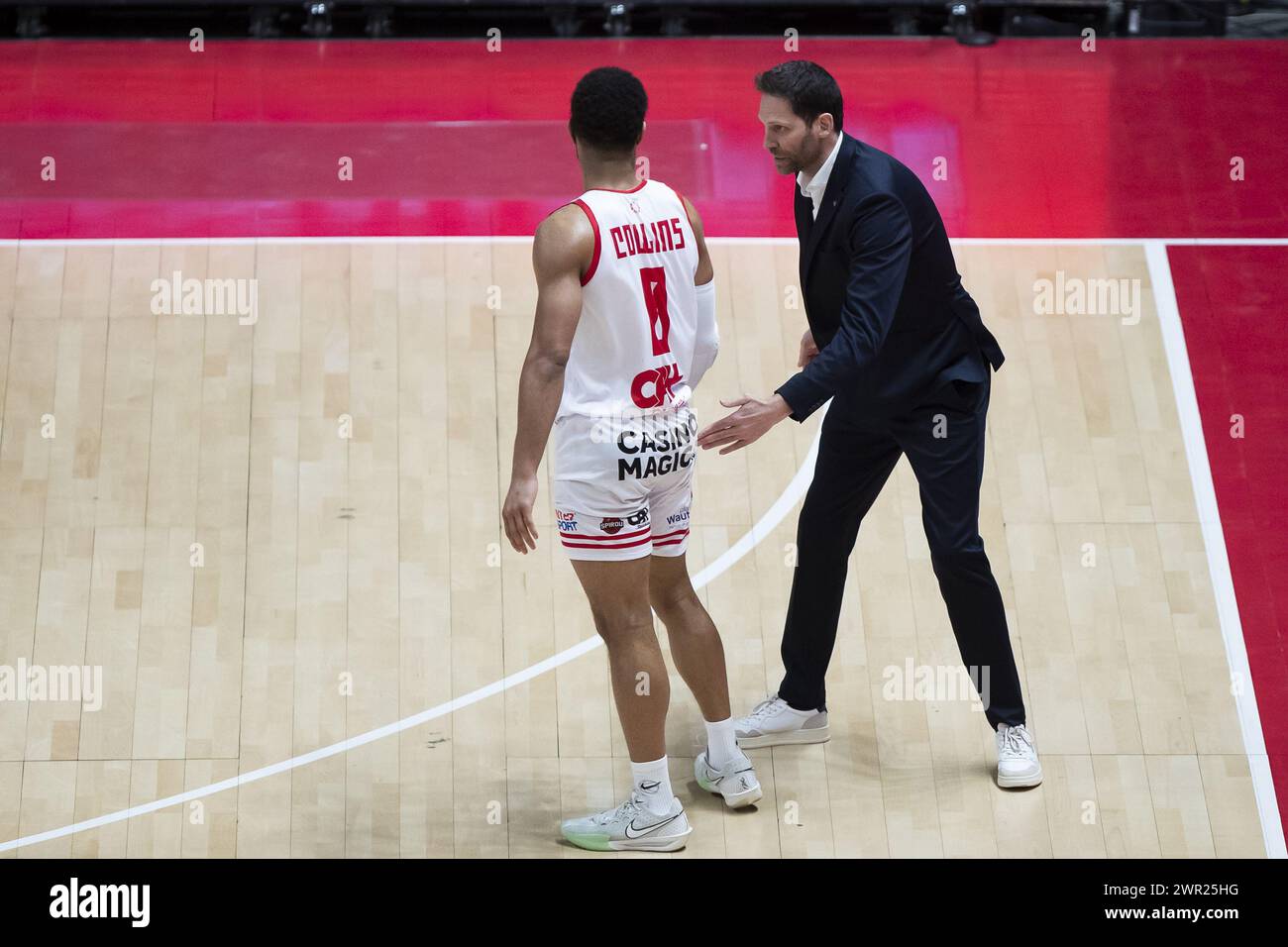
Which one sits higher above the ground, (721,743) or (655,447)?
(655,447)

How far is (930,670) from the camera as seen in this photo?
4.85 metres

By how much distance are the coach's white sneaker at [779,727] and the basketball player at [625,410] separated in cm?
46

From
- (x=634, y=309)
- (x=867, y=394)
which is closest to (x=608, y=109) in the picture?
(x=634, y=309)

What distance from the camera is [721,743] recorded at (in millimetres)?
4336

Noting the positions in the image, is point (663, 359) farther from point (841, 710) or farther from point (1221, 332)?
point (1221, 332)

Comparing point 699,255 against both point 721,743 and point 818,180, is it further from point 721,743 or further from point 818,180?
point 721,743

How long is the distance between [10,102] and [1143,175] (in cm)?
500

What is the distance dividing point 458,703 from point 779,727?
3.17 feet

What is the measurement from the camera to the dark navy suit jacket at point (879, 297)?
392 cm

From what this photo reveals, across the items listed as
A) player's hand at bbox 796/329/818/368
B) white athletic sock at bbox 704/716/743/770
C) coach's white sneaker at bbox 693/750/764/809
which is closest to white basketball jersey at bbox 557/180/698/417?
player's hand at bbox 796/329/818/368

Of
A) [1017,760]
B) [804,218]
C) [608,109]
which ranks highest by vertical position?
[608,109]

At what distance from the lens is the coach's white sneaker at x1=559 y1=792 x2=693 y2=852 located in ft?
13.6

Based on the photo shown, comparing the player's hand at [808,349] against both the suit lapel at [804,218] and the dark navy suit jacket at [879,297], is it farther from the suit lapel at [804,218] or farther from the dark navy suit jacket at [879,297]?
the suit lapel at [804,218]

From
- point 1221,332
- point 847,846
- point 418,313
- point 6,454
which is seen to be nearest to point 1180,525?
point 1221,332
